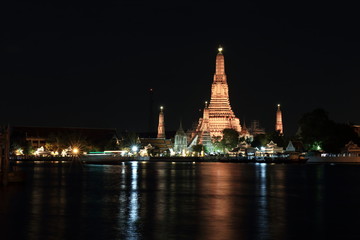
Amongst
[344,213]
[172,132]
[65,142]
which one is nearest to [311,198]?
[344,213]

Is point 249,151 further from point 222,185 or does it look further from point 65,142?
point 222,185

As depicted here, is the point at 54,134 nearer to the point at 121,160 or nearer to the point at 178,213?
the point at 121,160

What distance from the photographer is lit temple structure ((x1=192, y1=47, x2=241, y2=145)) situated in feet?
447

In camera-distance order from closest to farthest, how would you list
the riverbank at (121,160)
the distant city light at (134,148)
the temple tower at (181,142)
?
the riverbank at (121,160), the distant city light at (134,148), the temple tower at (181,142)

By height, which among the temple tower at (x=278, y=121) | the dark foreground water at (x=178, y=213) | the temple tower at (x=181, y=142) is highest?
the temple tower at (x=278, y=121)

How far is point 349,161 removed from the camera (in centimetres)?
9750

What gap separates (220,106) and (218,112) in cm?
156

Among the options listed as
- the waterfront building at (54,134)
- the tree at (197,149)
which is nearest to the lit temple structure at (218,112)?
the tree at (197,149)

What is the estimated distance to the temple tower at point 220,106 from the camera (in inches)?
5369

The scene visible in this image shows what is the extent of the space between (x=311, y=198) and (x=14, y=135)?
10802 cm

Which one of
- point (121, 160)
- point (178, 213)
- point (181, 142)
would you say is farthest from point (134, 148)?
point (178, 213)

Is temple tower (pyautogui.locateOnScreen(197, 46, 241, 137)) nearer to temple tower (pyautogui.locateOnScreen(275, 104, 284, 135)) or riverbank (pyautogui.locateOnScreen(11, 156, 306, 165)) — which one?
temple tower (pyautogui.locateOnScreen(275, 104, 284, 135))

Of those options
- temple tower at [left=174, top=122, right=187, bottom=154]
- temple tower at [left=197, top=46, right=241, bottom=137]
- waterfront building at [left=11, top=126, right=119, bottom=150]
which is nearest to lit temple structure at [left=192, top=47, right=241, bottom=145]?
temple tower at [left=197, top=46, right=241, bottom=137]

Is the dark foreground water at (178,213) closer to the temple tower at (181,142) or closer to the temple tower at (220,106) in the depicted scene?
the temple tower at (220,106)
